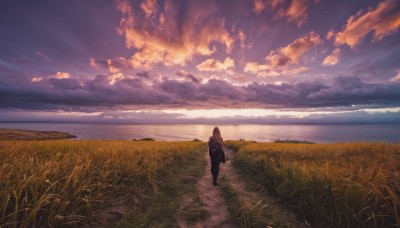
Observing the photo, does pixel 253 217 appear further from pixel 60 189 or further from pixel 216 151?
pixel 216 151

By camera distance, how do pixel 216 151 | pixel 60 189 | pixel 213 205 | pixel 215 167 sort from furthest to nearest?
pixel 216 151 → pixel 215 167 → pixel 213 205 → pixel 60 189

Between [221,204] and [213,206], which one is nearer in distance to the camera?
[213,206]

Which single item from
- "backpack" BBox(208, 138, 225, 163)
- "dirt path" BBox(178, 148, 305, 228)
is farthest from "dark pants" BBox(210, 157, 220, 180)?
"dirt path" BBox(178, 148, 305, 228)

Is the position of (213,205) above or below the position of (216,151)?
below

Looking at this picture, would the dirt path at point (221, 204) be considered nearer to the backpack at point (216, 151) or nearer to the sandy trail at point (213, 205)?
the sandy trail at point (213, 205)

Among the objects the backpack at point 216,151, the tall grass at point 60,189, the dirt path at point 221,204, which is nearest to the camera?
the tall grass at point 60,189

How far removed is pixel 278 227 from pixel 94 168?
5795 millimetres

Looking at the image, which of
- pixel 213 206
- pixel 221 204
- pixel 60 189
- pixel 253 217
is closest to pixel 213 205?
pixel 213 206

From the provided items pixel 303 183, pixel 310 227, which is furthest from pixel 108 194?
pixel 303 183

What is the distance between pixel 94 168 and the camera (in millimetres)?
6680

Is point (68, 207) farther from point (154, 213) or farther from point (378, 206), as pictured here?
point (378, 206)

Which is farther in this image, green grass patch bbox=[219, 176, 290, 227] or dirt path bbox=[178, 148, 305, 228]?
dirt path bbox=[178, 148, 305, 228]

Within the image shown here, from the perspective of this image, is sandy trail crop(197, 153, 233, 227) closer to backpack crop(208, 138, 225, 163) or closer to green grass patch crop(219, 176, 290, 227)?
green grass patch crop(219, 176, 290, 227)

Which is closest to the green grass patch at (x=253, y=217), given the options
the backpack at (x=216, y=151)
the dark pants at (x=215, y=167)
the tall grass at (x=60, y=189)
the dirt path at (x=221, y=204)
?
the dirt path at (x=221, y=204)
